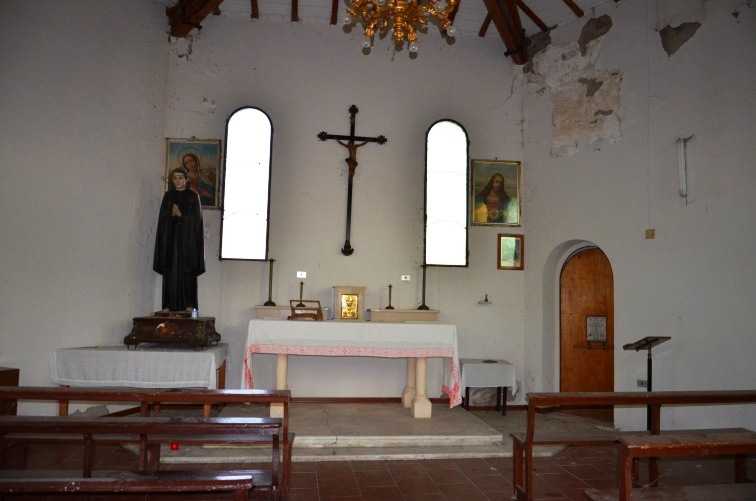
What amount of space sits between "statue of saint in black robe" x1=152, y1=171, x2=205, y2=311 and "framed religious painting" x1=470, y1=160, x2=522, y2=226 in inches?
155

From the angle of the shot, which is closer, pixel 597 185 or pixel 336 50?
pixel 597 185

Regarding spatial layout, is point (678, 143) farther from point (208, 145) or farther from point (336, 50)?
point (208, 145)

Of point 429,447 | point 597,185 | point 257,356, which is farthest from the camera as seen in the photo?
point 257,356

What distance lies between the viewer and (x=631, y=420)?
6.55 meters

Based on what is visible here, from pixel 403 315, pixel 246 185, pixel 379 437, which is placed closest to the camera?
pixel 379 437

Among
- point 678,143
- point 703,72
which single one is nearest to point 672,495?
point 678,143

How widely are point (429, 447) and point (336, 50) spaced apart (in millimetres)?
5754

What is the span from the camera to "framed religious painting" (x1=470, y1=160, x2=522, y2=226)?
8.18 metres

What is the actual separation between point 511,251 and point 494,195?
87 centimetres

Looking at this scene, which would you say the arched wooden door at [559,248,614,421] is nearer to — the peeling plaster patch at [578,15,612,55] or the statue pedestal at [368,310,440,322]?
the statue pedestal at [368,310,440,322]

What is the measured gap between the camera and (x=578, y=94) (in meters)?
7.54

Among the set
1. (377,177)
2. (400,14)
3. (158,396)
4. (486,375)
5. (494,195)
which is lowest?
(486,375)

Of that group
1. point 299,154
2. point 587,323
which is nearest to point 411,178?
point 299,154

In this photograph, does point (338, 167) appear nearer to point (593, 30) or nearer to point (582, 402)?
point (593, 30)
